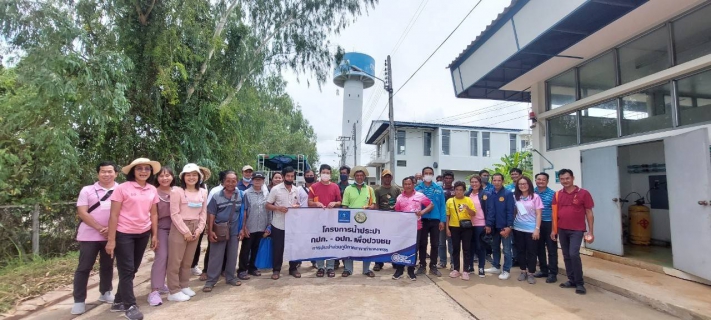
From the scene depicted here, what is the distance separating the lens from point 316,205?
5.13 meters

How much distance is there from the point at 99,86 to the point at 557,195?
7.71m

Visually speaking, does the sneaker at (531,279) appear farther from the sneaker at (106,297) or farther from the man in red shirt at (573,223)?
the sneaker at (106,297)

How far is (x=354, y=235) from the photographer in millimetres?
5117

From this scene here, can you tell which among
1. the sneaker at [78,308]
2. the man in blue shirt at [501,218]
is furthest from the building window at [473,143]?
the sneaker at [78,308]

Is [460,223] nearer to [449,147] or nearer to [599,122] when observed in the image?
[599,122]

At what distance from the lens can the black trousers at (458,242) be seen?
5.06m

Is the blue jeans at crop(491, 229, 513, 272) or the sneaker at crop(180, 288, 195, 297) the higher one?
the blue jeans at crop(491, 229, 513, 272)

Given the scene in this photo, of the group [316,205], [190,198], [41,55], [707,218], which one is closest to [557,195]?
[707,218]

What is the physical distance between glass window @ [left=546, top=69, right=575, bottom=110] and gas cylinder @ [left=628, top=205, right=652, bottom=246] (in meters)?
2.66

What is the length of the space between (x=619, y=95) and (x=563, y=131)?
1.54m

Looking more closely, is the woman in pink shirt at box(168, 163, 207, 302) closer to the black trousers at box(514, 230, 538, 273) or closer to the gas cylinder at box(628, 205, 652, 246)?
the black trousers at box(514, 230, 538, 273)

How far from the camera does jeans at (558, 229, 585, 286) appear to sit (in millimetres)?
4422

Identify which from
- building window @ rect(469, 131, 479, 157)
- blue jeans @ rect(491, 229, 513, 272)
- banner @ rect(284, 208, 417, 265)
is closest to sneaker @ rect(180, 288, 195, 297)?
banner @ rect(284, 208, 417, 265)

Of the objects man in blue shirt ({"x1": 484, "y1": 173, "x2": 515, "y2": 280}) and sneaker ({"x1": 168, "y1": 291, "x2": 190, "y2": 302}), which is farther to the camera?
man in blue shirt ({"x1": 484, "y1": 173, "x2": 515, "y2": 280})
